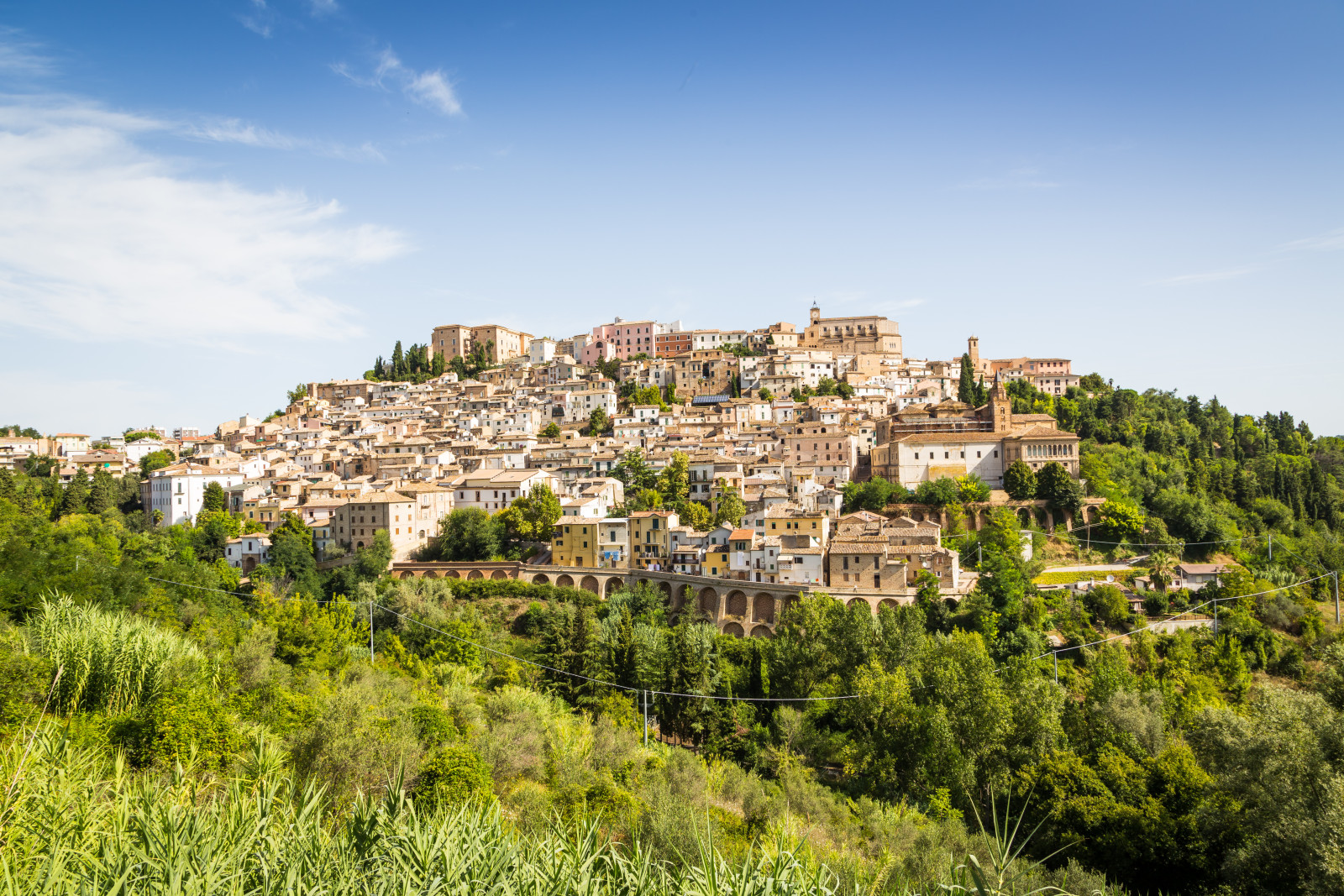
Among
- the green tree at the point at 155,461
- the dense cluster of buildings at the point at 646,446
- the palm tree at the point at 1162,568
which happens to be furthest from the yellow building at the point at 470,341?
the palm tree at the point at 1162,568

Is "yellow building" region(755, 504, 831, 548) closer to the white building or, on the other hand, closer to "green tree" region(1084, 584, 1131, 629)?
"green tree" region(1084, 584, 1131, 629)

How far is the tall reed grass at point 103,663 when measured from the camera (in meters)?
13.3

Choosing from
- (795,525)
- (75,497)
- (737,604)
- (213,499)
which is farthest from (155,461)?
(795,525)

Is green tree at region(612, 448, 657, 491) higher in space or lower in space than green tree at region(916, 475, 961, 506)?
higher

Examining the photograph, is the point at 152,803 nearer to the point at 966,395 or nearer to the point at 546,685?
the point at 546,685

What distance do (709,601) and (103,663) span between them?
852 inches

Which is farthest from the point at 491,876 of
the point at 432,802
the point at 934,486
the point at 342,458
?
the point at 342,458

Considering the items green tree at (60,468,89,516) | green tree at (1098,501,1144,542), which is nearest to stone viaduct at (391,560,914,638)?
green tree at (1098,501,1144,542)

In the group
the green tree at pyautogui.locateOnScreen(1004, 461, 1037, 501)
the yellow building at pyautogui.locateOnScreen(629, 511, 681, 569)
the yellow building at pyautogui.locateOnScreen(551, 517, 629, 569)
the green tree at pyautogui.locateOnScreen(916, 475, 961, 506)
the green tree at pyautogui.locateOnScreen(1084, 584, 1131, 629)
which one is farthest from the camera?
the green tree at pyautogui.locateOnScreen(1004, 461, 1037, 501)

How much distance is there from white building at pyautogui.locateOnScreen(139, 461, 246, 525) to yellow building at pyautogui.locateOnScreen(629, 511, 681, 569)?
25247 millimetres

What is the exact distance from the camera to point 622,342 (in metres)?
72.2

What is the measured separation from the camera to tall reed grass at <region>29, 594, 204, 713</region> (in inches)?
525

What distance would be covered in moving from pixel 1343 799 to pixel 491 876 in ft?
39.4

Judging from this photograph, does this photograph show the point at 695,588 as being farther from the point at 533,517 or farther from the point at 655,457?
the point at 655,457
